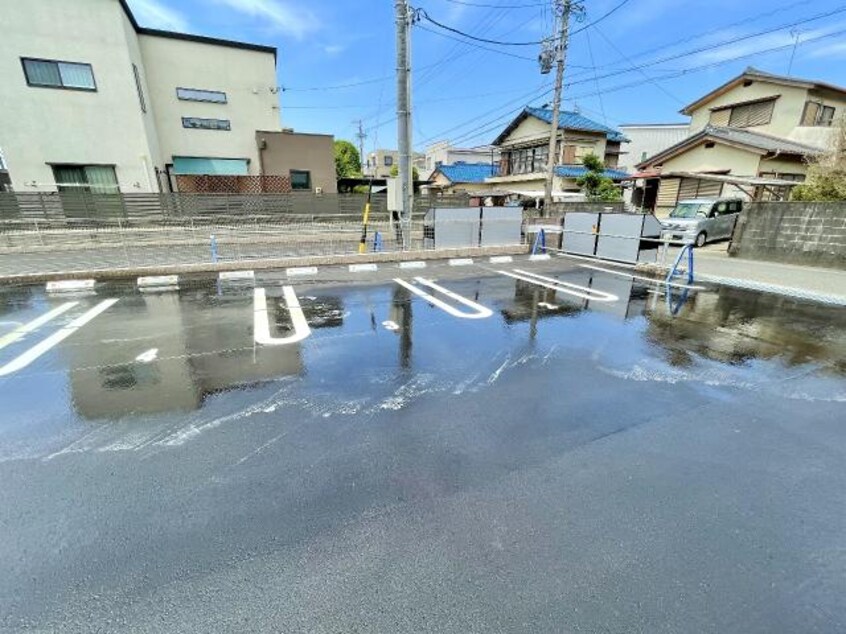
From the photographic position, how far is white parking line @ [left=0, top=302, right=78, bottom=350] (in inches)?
215

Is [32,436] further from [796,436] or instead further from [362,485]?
[796,436]

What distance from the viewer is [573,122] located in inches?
1164

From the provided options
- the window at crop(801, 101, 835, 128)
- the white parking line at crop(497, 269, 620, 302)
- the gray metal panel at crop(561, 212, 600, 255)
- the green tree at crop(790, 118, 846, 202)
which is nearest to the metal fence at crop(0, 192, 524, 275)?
the white parking line at crop(497, 269, 620, 302)

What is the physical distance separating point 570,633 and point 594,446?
1588 mm

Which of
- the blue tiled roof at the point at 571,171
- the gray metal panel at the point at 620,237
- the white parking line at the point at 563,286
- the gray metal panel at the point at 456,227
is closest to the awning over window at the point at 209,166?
the gray metal panel at the point at 456,227

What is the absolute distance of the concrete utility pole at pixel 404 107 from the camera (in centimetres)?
1068

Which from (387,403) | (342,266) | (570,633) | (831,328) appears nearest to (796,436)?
(570,633)

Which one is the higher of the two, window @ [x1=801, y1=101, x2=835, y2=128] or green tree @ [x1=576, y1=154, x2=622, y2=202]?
window @ [x1=801, y1=101, x2=835, y2=128]

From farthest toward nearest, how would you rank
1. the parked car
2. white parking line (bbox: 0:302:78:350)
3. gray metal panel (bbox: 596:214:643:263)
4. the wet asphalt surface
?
the parked car → gray metal panel (bbox: 596:214:643:263) → white parking line (bbox: 0:302:78:350) → the wet asphalt surface

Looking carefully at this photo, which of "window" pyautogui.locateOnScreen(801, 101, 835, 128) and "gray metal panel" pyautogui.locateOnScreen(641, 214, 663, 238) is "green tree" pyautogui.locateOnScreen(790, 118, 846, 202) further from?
"window" pyautogui.locateOnScreen(801, 101, 835, 128)

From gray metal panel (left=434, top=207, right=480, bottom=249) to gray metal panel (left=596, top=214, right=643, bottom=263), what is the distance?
3.81 meters

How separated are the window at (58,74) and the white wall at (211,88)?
3659 mm

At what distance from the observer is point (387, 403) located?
3.80 meters

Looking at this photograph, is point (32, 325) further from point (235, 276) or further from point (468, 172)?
point (468, 172)
